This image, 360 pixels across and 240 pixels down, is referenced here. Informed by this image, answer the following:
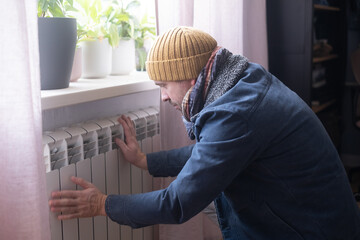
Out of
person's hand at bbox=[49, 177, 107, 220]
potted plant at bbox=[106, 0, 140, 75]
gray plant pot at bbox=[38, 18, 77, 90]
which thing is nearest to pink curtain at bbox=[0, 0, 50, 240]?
person's hand at bbox=[49, 177, 107, 220]

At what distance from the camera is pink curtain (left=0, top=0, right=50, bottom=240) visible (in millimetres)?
941

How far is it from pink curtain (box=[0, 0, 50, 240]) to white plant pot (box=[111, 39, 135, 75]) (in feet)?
2.50

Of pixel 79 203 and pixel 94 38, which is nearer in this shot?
pixel 79 203

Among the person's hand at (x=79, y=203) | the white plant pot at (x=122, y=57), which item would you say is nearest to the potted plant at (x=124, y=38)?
the white plant pot at (x=122, y=57)

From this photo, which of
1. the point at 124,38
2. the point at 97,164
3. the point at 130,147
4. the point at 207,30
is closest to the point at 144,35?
the point at 124,38

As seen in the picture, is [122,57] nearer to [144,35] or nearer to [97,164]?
[144,35]

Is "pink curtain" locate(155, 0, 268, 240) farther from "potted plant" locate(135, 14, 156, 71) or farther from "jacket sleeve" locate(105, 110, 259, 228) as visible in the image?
"jacket sleeve" locate(105, 110, 259, 228)

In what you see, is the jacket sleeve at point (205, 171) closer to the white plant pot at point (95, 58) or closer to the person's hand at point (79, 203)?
the person's hand at point (79, 203)

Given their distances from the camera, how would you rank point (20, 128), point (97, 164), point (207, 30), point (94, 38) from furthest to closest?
point (207, 30)
point (94, 38)
point (97, 164)
point (20, 128)

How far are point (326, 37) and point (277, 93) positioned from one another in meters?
2.38

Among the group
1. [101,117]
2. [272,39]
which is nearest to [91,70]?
[101,117]

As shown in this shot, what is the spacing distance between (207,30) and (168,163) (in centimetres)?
59

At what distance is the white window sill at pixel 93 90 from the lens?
119 centimetres

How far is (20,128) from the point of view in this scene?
98 centimetres
